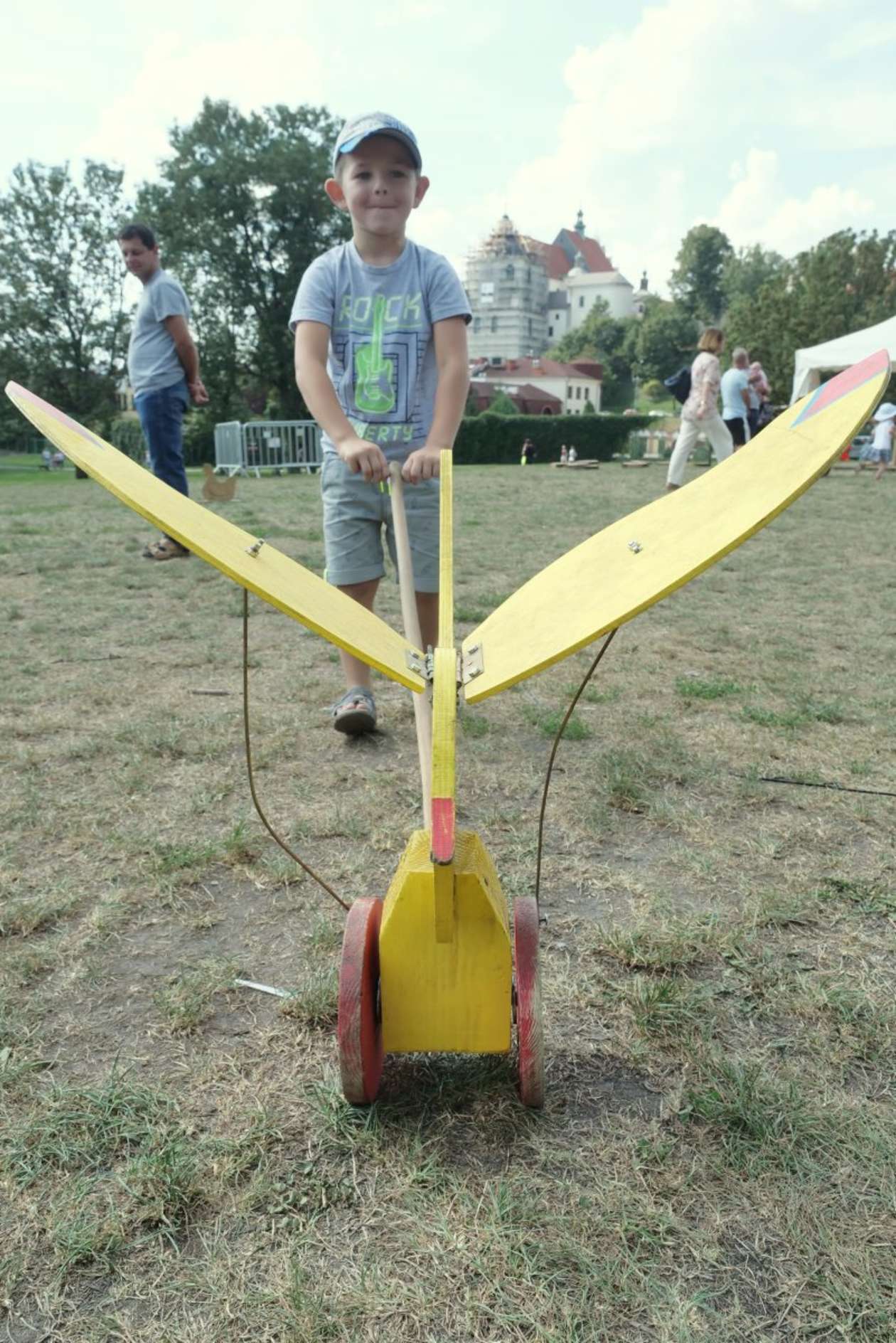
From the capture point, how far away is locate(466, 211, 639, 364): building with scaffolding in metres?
107

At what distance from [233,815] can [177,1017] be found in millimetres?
849

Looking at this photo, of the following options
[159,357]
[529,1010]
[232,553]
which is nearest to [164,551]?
[159,357]

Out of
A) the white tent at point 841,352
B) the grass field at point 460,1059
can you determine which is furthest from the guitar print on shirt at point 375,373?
the white tent at point 841,352

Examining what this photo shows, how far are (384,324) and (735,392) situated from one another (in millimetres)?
11244

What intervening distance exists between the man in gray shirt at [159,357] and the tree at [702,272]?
8426 centimetres

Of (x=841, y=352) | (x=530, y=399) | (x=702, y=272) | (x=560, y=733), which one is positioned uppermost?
(x=702, y=272)

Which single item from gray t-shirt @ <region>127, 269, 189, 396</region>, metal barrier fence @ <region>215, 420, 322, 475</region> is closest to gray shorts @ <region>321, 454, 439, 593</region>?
gray t-shirt @ <region>127, 269, 189, 396</region>

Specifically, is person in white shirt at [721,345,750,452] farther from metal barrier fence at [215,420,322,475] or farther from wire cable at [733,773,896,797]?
wire cable at [733,773,896,797]

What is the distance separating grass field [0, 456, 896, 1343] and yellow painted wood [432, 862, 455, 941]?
329 millimetres

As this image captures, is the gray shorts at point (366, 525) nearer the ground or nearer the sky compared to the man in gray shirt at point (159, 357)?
nearer the ground

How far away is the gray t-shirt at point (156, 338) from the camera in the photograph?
5.64 meters

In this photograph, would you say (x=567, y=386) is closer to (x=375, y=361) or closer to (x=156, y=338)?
(x=156, y=338)

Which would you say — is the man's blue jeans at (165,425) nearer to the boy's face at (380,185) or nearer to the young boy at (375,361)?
the young boy at (375,361)

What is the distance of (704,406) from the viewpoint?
10.3m
